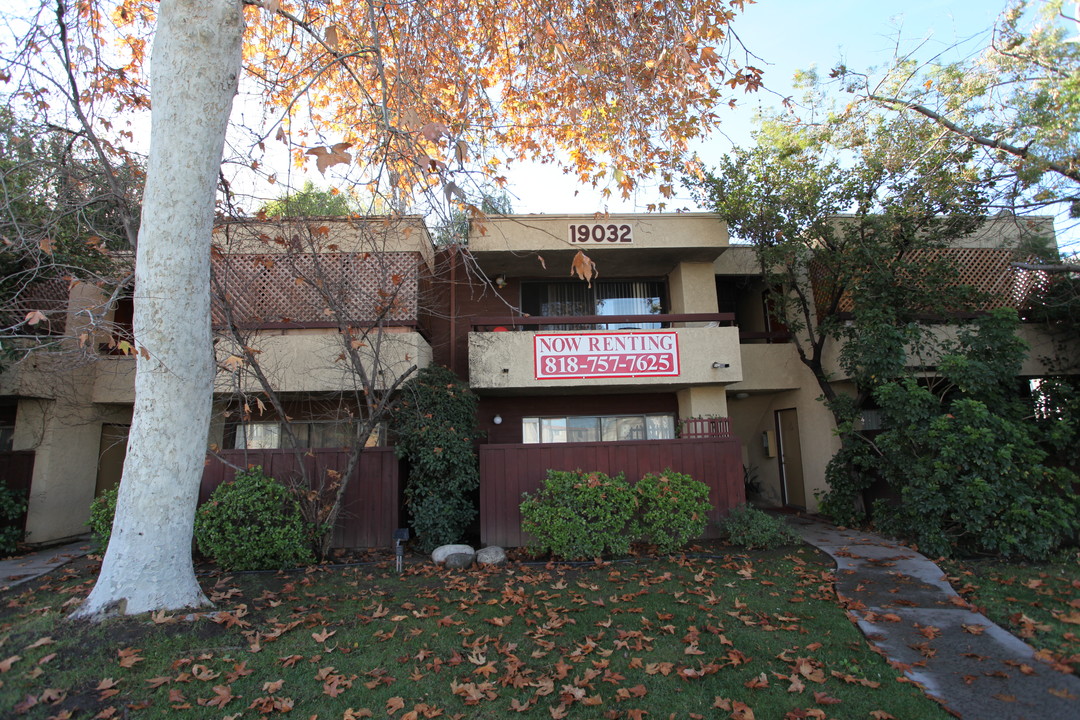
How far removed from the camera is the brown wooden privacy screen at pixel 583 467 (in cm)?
1001

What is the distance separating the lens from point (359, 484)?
1020cm

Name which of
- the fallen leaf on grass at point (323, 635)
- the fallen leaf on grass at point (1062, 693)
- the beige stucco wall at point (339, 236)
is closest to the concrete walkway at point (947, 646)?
the fallen leaf on grass at point (1062, 693)

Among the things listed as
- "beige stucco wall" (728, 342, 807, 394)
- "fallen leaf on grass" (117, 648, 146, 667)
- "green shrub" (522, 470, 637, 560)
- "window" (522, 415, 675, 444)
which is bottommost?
"fallen leaf on grass" (117, 648, 146, 667)

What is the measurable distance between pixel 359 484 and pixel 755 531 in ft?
21.2

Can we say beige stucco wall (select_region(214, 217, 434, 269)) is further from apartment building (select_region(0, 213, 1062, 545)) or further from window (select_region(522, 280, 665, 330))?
window (select_region(522, 280, 665, 330))

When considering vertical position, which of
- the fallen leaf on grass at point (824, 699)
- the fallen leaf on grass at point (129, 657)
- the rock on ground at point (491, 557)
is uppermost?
the fallen leaf on grass at point (129, 657)

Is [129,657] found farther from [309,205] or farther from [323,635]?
[309,205]

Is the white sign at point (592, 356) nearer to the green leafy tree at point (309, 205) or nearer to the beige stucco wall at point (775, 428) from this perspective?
the beige stucco wall at point (775, 428)

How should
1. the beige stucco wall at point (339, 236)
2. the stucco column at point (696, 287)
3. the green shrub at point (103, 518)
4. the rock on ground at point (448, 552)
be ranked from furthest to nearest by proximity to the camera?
the stucco column at point (696, 287) → the beige stucco wall at point (339, 236) → the rock on ground at point (448, 552) → the green shrub at point (103, 518)

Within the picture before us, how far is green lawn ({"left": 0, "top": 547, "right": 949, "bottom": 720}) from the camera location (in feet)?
13.9

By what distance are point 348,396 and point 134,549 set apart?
6.14 m

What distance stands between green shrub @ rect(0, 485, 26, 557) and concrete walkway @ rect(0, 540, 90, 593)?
0.81 feet

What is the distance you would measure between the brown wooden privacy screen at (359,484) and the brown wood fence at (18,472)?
3.83m

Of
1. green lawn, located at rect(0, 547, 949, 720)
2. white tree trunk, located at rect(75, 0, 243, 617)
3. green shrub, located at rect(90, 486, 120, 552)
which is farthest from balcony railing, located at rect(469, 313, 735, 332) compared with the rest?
green shrub, located at rect(90, 486, 120, 552)
